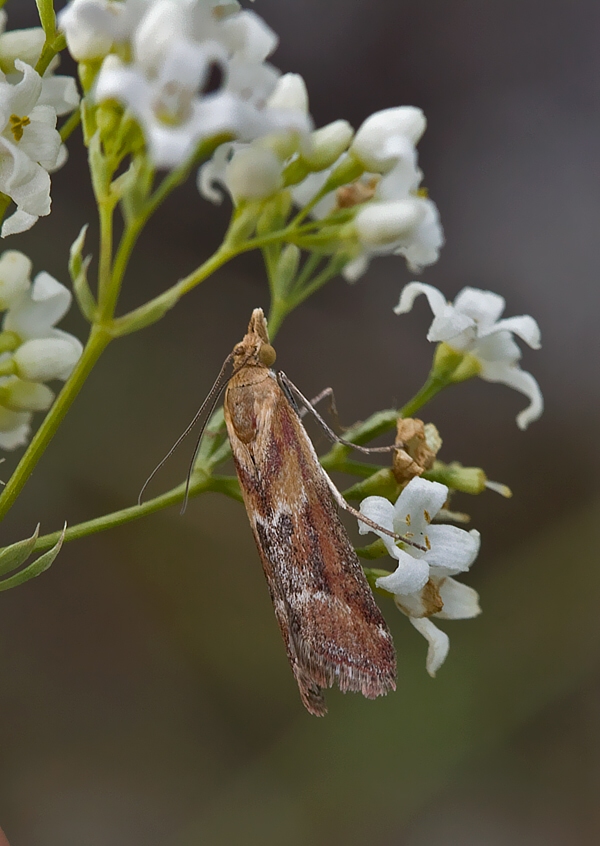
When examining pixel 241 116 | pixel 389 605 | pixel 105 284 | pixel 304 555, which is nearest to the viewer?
pixel 241 116

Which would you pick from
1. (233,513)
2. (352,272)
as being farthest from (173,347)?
(352,272)

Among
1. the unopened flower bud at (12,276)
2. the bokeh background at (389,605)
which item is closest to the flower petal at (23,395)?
the unopened flower bud at (12,276)

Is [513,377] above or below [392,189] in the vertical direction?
below

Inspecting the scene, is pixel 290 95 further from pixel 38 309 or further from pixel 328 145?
pixel 38 309

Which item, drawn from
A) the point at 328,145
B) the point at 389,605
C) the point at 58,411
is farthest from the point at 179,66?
the point at 389,605

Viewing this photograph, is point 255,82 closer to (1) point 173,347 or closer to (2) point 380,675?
(2) point 380,675

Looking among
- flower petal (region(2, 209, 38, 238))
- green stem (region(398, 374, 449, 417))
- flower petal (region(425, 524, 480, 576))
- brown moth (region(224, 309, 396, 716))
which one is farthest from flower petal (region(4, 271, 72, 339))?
flower petal (region(425, 524, 480, 576))

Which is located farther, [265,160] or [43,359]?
[43,359]
